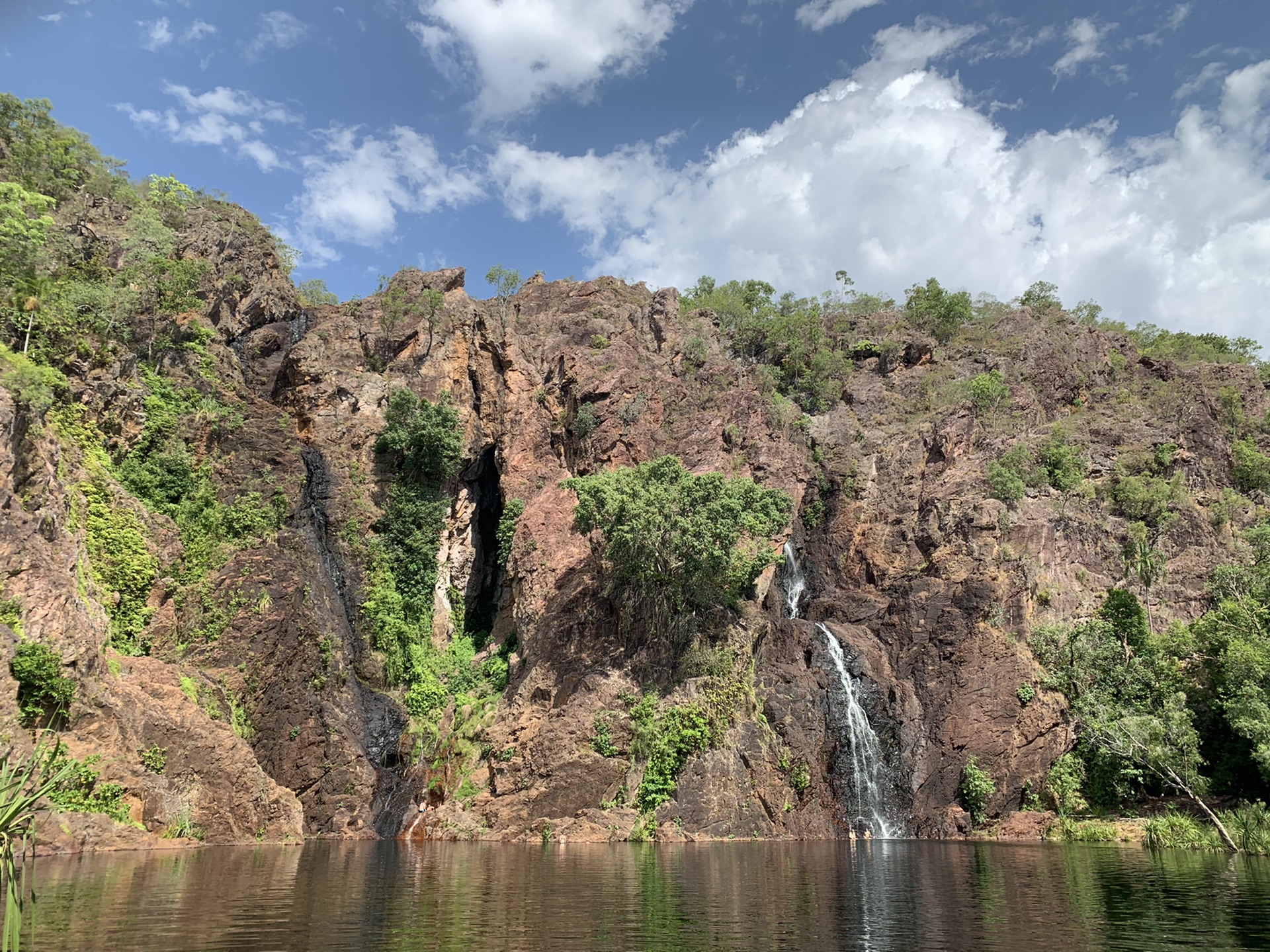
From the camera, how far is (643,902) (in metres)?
16.5

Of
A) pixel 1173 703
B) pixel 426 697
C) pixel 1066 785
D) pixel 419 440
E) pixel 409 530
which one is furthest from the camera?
pixel 419 440

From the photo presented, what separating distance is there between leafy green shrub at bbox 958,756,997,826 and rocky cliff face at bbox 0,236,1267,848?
0.84m

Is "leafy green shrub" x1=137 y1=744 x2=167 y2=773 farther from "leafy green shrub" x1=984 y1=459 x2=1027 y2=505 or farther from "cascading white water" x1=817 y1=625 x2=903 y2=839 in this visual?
"leafy green shrub" x1=984 y1=459 x2=1027 y2=505

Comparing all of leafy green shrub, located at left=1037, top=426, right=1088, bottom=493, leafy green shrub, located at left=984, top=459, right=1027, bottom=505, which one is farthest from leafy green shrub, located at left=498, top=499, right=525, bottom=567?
leafy green shrub, located at left=1037, top=426, right=1088, bottom=493

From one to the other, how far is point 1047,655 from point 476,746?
31.4m

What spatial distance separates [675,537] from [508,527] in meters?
12.9

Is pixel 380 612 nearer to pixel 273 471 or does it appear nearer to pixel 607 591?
Result: pixel 273 471

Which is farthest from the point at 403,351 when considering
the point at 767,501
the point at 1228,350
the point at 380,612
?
the point at 1228,350

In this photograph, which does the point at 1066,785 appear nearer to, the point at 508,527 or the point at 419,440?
the point at 508,527

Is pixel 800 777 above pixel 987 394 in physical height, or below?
below

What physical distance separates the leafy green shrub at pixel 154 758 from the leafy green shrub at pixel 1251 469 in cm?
6783

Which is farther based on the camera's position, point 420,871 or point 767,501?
point 767,501

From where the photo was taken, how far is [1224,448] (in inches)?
2318

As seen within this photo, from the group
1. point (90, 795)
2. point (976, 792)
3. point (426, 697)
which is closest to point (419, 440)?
point (426, 697)
